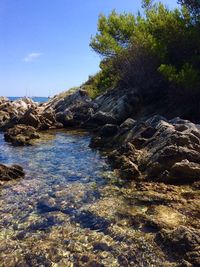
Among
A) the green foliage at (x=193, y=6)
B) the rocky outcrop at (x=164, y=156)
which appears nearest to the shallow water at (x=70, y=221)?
the rocky outcrop at (x=164, y=156)

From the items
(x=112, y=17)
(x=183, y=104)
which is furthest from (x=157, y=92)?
(x=112, y=17)

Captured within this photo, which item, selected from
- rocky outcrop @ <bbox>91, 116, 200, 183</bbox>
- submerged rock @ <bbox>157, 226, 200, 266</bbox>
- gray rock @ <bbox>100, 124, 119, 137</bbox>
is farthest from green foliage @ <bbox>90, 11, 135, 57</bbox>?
submerged rock @ <bbox>157, 226, 200, 266</bbox>

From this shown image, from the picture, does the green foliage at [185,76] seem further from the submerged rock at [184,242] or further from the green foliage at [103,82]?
the submerged rock at [184,242]

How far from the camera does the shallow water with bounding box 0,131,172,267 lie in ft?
32.8

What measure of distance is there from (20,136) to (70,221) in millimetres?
21393

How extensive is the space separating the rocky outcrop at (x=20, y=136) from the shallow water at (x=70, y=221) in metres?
9.66

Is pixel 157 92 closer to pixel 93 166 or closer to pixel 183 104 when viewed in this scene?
pixel 183 104

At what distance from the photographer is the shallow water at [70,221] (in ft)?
32.8

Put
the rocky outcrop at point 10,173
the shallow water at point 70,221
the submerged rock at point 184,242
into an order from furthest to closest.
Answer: the rocky outcrop at point 10,173
the shallow water at point 70,221
the submerged rock at point 184,242

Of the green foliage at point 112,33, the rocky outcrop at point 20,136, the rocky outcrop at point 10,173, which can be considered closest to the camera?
the rocky outcrop at point 10,173

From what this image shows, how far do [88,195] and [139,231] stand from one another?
Result: 447 cm

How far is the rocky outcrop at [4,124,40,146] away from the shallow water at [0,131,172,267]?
9.66m

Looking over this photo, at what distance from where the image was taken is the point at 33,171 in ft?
67.3

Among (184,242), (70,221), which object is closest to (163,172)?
(70,221)
